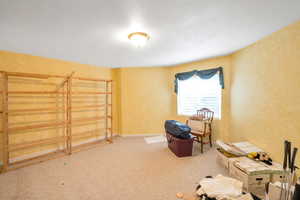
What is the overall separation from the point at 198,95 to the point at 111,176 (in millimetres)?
3022

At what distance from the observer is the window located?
11.9 ft

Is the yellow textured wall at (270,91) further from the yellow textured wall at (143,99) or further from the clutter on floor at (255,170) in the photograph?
the yellow textured wall at (143,99)

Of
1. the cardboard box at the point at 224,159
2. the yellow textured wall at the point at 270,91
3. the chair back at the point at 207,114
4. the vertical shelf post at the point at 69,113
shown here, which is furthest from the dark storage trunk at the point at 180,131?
the vertical shelf post at the point at 69,113

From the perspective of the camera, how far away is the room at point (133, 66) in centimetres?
160

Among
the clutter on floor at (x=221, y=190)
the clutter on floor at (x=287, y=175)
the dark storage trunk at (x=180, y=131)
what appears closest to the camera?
the clutter on floor at (x=287, y=175)

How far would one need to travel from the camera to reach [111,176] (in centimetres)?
226

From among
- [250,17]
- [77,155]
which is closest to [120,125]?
[77,155]

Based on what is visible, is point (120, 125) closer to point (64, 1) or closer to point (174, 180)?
point (174, 180)

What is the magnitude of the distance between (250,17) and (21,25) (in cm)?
294

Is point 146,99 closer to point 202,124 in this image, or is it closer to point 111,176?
point 202,124

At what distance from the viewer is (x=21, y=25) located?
1.78 metres

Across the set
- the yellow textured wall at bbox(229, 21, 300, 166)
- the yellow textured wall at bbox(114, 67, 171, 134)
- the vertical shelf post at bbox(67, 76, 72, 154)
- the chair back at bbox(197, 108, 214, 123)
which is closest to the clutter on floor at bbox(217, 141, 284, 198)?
the yellow textured wall at bbox(229, 21, 300, 166)

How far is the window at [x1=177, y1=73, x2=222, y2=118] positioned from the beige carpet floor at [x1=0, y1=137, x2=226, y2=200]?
4.11 feet

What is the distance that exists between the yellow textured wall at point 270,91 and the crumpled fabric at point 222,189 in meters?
1.06
